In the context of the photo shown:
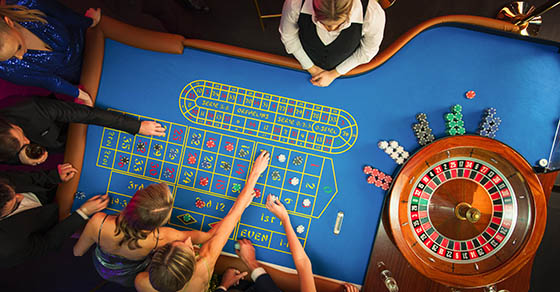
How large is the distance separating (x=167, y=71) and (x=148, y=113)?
41 centimetres

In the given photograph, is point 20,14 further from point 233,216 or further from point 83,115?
point 233,216

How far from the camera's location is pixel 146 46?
8.58ft

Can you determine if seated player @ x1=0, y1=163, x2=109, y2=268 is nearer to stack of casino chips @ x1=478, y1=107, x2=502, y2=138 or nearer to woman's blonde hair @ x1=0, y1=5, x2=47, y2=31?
woman's blonde hair @ x1=0, y1=5, x2=47, y2=31

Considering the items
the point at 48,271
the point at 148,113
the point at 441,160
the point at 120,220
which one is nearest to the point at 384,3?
the point at 441,160

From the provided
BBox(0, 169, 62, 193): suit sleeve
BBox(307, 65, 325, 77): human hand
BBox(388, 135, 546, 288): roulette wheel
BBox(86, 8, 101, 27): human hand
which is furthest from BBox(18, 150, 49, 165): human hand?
BBox(388, 135, 546, 288): roulette wheel

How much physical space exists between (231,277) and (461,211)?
2.00 metres

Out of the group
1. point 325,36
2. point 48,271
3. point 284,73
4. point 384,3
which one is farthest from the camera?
point 384,3

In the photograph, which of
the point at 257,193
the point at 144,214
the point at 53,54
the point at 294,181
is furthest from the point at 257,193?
the point at 53,54

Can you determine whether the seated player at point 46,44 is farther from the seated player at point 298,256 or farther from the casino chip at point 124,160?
the seated player at point 298,256

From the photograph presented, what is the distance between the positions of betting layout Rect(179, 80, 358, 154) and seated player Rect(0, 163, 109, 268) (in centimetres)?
121

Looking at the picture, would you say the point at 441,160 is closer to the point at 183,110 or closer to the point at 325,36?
the point at 325,36

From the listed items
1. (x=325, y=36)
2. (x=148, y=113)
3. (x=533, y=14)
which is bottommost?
(x=148, y=113)

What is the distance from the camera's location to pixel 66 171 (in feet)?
8.82

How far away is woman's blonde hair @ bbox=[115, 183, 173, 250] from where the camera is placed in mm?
2006
